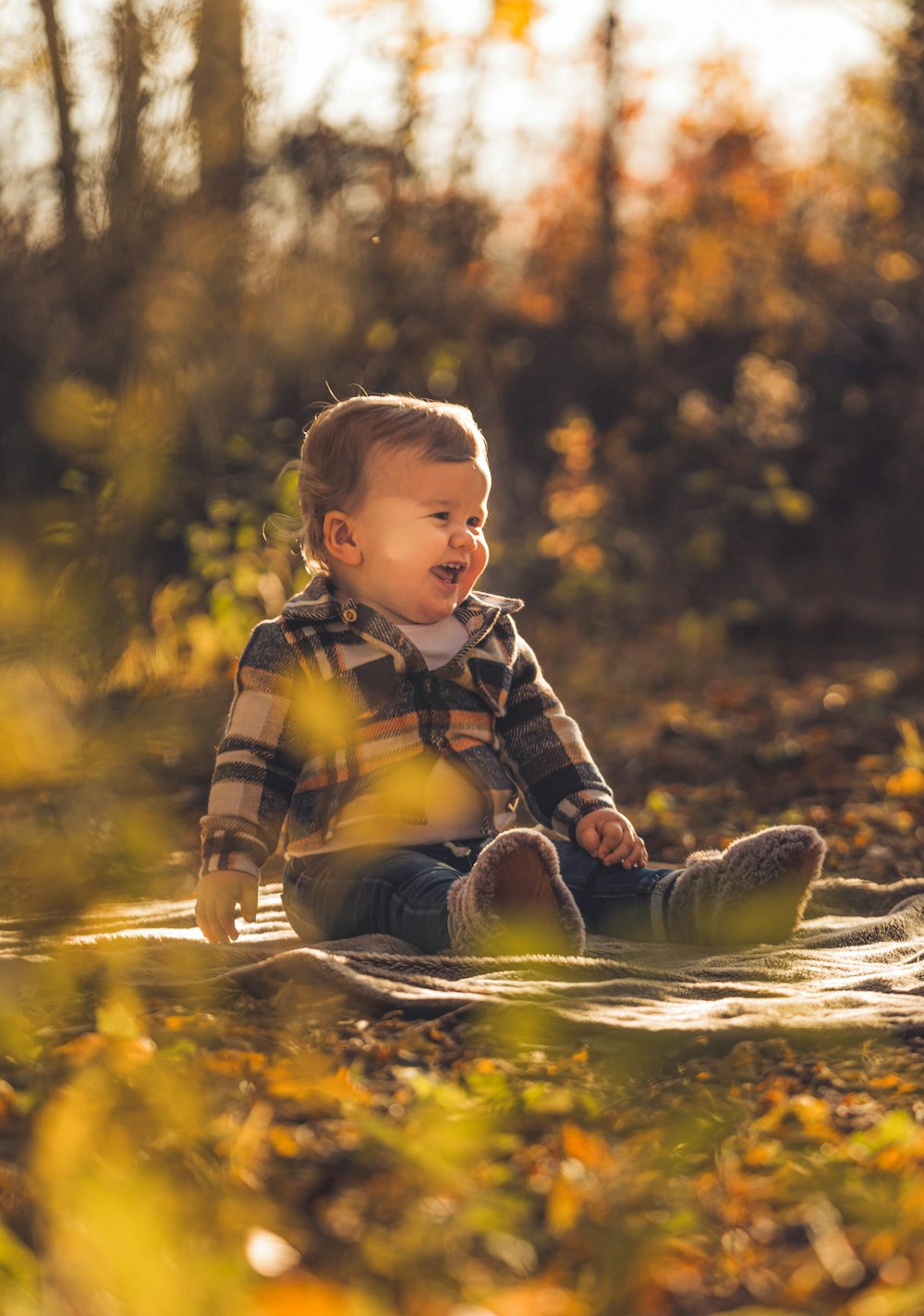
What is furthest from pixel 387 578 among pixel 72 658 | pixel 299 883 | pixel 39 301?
pixel 72 658

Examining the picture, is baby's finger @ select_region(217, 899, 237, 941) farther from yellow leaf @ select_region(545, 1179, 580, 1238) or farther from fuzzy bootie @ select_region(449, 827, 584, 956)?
yellow leaf @ select_region(545, 1179, 580, 1238)

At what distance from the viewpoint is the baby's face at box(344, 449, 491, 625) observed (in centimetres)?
249

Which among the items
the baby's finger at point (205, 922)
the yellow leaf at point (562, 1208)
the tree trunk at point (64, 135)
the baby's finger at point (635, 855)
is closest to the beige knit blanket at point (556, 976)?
the baby's finger at point (205, 922)

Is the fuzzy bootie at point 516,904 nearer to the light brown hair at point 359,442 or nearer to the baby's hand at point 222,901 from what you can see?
the baby's hand at point 222,901

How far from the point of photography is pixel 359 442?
254cm

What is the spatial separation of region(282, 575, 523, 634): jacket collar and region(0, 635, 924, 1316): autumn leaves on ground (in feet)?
2.53

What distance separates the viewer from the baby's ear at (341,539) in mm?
2561

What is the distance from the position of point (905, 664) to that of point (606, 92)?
8498 mm

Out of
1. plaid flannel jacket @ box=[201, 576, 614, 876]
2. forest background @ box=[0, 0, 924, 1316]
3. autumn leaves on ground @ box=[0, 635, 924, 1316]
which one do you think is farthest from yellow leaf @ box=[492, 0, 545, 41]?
autumn leaves on ground @ box=[0, 635, 924, 1316]

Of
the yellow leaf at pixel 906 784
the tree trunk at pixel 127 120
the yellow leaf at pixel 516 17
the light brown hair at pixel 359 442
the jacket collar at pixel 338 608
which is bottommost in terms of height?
the yellow leaf at pixel 906 784

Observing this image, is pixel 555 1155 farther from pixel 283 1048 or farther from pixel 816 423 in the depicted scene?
pixel 816 423

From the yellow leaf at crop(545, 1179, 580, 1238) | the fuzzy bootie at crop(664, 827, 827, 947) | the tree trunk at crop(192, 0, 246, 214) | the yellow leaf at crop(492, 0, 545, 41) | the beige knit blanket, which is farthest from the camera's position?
the yellow leaf at crop(492, 0, 545, 41)

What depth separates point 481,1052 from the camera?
6.19 ft

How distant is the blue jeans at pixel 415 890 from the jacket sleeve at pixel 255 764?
14cm
